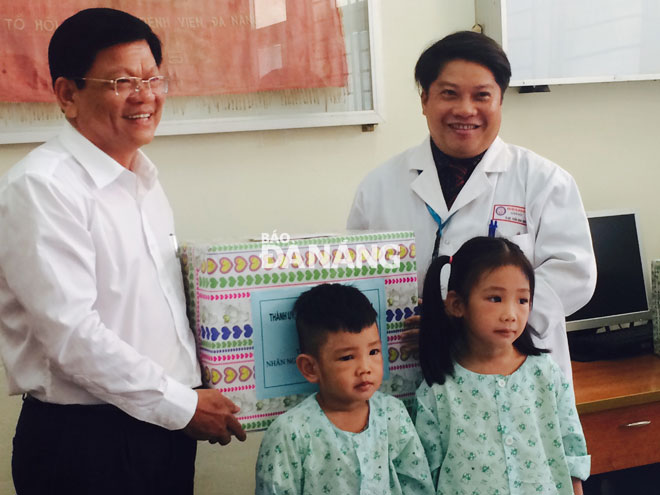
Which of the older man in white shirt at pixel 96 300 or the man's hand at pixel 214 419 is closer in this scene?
the older man in white shirt at pixel 96 300

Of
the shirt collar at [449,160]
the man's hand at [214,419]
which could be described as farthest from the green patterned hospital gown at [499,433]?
the shirt collar at [449,160]

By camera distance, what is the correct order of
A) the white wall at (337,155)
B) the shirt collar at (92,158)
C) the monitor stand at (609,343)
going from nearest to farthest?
the shirt collar at (92,158) → the white wall at (337,155) → the monitor stand at (609,343)

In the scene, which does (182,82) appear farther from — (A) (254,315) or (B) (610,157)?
(B) (610,157)

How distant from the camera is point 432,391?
1.32m

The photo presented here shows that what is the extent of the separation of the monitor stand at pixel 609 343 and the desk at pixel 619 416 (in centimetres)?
14

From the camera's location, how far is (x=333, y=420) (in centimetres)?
125

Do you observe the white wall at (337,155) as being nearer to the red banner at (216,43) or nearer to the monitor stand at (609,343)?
the red banner at (216,43)

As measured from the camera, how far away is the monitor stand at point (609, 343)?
7.39 feet

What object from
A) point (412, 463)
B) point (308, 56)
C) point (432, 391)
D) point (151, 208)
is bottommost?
point (412, 463)

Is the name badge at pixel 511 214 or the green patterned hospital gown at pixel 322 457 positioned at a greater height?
the name badge at pixel 511 214

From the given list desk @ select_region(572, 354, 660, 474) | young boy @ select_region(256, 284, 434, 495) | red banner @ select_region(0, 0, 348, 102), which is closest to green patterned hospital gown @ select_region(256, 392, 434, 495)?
young boy @ select_region(256, 284, 434, 495)

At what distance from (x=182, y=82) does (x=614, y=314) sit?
165 cm

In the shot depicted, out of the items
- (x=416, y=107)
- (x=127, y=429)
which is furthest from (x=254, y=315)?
(x=416, y=107)

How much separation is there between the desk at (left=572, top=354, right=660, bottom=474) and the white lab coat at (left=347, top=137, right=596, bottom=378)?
19.2 inches
